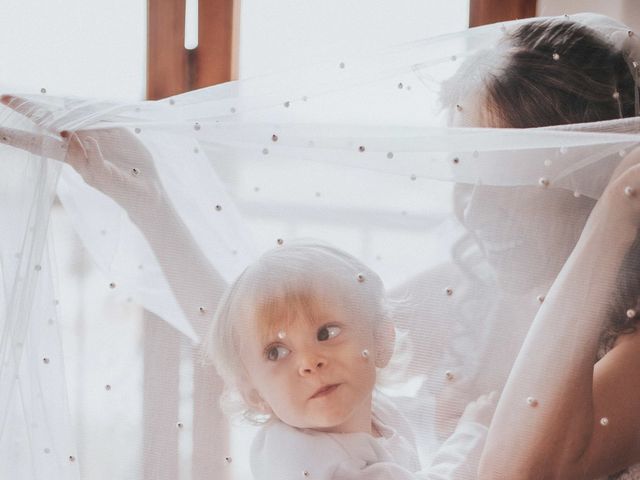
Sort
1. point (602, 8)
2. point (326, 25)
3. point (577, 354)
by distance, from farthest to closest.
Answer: point (326, 25) → point (602, 8) → point (577, 354)

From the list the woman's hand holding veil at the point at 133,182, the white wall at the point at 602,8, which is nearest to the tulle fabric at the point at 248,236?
the woman's hand holding veil at the point at 133,182

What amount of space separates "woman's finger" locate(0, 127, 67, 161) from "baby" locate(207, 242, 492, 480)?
0.95ft

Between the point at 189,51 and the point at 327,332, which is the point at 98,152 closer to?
the point at 327,332

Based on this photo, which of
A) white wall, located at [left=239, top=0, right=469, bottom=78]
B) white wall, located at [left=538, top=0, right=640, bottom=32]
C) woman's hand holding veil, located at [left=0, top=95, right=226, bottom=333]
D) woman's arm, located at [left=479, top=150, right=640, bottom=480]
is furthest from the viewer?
white wall, located at [left=239, top=0, right=469, bottom=78]

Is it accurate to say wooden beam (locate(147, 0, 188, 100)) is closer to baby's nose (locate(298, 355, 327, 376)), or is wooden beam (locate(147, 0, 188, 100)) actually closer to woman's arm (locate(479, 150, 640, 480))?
baby's nose (locate(298, 355, 327, 376))

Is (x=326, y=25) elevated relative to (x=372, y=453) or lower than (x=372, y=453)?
elevated

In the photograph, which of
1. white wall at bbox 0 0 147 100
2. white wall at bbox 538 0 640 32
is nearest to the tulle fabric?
white wall at bbox 538 0 640 32

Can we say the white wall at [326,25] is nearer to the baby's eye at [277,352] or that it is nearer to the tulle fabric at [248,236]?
the tulle fabric at [248,236]

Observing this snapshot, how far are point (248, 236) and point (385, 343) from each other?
0.65ft

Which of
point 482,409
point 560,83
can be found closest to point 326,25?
point 560,83

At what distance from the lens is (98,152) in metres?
1.02

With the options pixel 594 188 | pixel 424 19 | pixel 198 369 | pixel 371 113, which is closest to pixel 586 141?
pixel 594 188

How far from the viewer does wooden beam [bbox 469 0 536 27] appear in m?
1.58

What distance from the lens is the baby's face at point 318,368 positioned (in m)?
0.91
